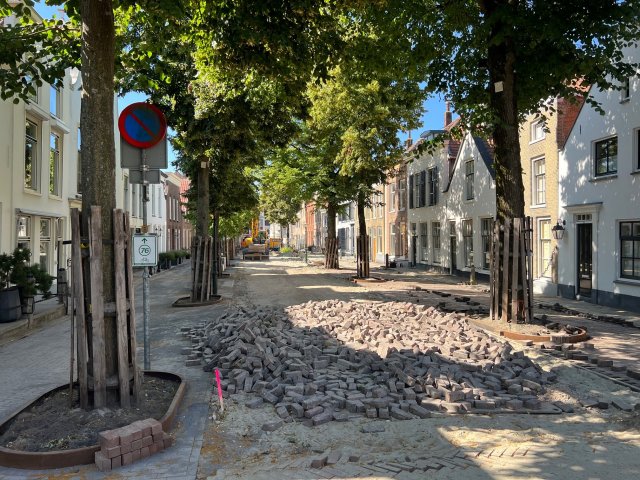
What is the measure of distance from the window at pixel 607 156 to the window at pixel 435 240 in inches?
518

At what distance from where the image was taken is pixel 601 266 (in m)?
14.2

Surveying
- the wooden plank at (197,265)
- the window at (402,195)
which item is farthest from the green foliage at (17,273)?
the window at (402,195)

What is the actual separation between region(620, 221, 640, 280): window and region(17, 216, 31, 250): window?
57.5 feet

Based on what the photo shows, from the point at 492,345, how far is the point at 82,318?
18.1ft

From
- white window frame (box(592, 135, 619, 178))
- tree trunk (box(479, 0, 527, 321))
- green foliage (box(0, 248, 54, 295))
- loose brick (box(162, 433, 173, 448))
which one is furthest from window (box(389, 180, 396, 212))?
loose brick (box(162, 433, 173, 448))

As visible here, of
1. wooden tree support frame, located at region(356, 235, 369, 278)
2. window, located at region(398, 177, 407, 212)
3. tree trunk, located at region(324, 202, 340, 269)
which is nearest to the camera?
wooden tree support frame, located at region(356, 235, 369, 278)

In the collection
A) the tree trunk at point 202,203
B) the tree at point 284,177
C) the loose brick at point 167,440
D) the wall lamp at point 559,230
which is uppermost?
the tree at point 284,177

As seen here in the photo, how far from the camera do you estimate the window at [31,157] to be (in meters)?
16.1

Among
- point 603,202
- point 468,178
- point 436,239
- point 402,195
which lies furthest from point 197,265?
point 402,195

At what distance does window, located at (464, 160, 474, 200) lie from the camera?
23.2m

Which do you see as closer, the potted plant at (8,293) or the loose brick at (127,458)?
the loose brick at (127,458)

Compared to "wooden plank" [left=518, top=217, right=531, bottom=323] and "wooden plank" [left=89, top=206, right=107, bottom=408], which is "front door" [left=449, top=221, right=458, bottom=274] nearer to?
"wooden plank" [left=518, top=217, right=531, bottom=323]

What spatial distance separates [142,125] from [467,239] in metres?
20.0

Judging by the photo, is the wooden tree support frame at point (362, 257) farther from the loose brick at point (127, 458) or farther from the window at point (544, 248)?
the loose brick at point (127, 458)
